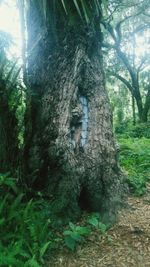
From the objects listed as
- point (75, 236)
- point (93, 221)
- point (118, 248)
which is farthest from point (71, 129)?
point (118, 248)

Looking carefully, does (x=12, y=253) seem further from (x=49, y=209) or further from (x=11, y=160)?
(x=11, y=160)

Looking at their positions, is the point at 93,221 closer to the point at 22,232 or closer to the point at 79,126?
the point at 22,232

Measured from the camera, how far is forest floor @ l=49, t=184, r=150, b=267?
10.4ft

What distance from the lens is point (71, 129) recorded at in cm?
407

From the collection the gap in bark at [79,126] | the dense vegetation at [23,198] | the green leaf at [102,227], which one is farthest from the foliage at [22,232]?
the gap in bark at [79,126]

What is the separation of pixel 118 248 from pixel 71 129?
57.8 inches

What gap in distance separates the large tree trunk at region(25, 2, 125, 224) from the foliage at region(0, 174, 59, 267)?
371 millimetres

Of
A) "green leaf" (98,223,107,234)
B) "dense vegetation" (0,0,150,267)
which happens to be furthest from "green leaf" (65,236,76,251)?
"green leaf" (98,223,107,234)

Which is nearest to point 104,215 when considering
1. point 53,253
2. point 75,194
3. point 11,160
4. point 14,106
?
point 75,194

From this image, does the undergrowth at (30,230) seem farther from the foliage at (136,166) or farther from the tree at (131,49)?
the tree at (131,49)

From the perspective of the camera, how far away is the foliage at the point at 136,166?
4582 mm

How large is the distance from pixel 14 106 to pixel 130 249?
2.07m

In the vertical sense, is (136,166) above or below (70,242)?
above

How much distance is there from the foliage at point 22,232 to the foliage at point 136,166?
1.42 m
